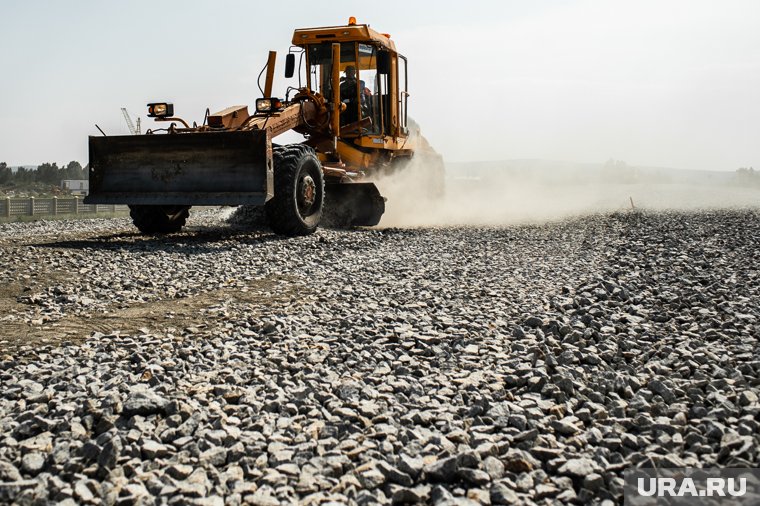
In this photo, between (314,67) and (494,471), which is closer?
(494,471)

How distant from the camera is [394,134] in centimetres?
1545

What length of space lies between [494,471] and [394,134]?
42.4 feet

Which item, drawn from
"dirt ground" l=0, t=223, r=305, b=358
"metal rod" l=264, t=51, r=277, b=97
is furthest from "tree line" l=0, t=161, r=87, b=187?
"dirt ground" l=0, t=223, r=305, b=358

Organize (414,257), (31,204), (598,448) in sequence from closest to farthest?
(598,448)
(414,257)
(31,204)

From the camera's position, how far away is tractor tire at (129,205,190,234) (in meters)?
12.2

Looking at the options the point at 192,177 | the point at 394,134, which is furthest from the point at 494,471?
the point at 394,134

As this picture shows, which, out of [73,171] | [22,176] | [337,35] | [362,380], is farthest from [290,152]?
[73,171]

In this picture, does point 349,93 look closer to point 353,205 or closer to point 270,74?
point 270,74

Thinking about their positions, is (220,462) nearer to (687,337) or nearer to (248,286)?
(687,337)

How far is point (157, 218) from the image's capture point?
1245cm

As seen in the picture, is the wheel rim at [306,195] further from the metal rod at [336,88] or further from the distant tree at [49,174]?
the distant tree at [49,174]

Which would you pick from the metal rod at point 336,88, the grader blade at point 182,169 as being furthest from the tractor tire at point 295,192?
the metal rod at point 336,88

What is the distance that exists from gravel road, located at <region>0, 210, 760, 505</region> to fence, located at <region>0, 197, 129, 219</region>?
1649 centimetres

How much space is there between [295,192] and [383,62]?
4446mm
